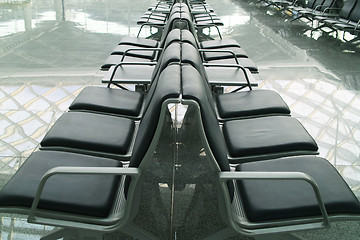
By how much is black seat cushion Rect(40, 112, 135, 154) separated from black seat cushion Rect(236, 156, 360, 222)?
80 cm

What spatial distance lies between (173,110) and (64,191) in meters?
2.48

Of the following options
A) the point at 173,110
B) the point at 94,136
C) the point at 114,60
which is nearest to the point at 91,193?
the point at 94,136

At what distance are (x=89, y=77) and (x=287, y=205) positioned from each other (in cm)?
415

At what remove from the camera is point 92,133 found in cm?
251

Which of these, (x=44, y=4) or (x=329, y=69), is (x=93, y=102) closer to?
(x=329, y=69)

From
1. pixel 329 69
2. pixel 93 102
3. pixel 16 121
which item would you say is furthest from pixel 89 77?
pixel 329 69

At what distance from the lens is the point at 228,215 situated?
1817 millimetres

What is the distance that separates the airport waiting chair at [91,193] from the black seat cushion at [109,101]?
103 cm

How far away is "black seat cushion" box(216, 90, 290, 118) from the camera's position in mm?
2998

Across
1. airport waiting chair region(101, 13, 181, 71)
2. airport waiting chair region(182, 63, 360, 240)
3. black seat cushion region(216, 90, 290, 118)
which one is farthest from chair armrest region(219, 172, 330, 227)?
airport waiting chair region(101, 13, 181, 71)

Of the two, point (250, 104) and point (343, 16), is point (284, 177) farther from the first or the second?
point (343, 16)

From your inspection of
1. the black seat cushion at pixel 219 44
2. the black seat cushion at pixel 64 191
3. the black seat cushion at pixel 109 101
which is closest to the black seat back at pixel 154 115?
the black seat cushion at pixel 64 191

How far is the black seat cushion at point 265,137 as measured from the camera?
2421 millimetres

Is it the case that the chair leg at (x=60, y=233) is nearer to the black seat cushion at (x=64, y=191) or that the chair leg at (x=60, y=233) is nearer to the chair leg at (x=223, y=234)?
the black seat cushion at (x=64, y=191)
